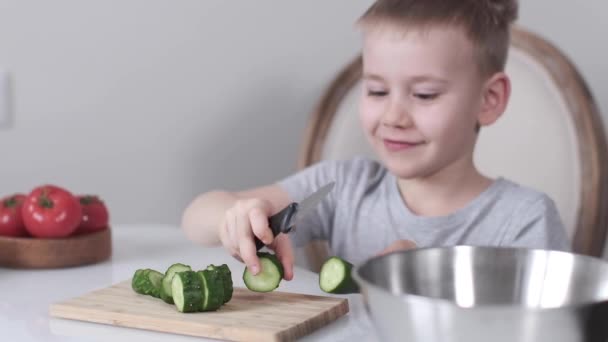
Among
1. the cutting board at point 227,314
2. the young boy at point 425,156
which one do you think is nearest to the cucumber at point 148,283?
the cutting board at point 227,314

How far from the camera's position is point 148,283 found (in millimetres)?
1139

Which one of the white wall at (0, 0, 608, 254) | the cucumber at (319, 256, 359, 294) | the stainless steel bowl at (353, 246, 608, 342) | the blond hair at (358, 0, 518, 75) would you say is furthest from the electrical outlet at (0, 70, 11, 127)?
the stainless steel bowl at (353, 246, 608, 342)

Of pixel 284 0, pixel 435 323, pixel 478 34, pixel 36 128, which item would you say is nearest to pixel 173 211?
pixel 36 128

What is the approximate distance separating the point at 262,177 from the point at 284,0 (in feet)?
1.39

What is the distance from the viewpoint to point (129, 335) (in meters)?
1.03

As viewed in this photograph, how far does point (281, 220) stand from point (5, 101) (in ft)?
3.27

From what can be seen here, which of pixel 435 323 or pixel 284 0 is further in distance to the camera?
pixel 284 0

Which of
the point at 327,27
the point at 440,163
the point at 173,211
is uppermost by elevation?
the point at 327,27

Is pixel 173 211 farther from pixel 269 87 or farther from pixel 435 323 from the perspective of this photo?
pixel 435 323

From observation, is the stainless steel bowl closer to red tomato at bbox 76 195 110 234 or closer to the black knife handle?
the black knife handle

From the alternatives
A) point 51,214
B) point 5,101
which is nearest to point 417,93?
point 51,214

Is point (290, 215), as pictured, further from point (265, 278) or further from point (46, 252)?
point (46, 252)

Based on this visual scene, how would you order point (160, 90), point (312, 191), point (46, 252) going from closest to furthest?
point (46, 252) < point (312, 191) < point (160, 90)

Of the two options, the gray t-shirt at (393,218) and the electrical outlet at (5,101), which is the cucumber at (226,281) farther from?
the electrical outlet at (5,101)
